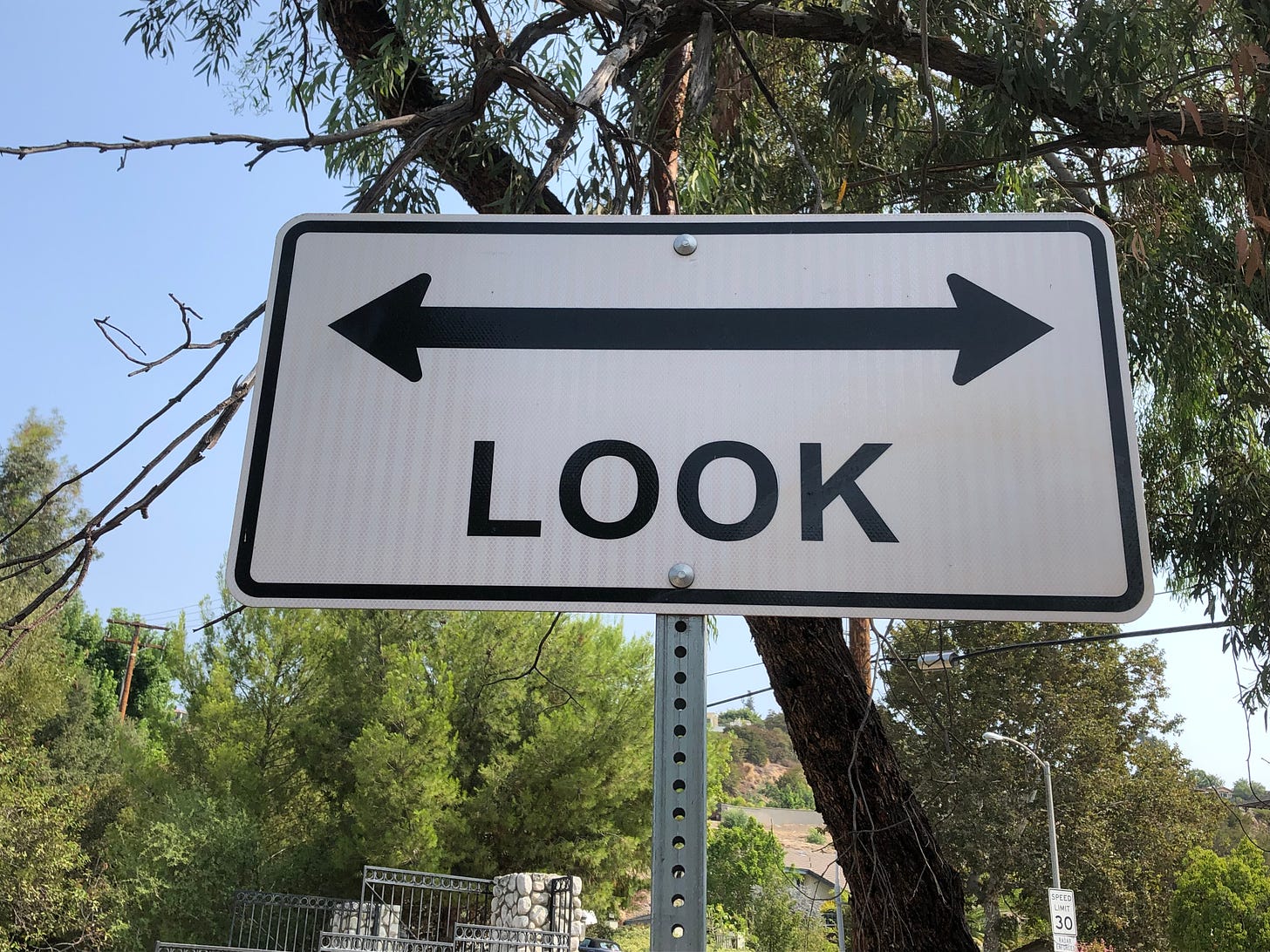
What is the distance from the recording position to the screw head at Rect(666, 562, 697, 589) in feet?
3.23

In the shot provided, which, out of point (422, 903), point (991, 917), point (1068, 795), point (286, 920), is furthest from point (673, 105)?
point (991, 917)

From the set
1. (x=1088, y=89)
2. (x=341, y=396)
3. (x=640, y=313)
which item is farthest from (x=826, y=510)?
(x=1088, y=89)

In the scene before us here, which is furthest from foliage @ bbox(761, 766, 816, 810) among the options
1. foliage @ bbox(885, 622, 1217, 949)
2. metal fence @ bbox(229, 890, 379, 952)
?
metal fence @ bbox(229, 890, 379, 952)

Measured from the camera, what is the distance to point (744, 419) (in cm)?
105

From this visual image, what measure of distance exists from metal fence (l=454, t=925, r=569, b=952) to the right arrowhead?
15.1 metres

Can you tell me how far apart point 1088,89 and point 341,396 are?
3.27 meters

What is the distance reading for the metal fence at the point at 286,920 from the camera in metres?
15.0

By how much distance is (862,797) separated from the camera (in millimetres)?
3068

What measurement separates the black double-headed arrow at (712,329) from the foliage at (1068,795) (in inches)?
770

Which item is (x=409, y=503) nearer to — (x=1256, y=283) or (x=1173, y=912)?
(x=1256, y=283)

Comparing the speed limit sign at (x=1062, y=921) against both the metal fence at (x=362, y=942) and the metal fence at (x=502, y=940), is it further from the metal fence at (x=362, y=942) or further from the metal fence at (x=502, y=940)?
the metal fence at (x=362, y=942)

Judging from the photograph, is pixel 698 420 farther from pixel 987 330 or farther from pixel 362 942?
pixel 362 942

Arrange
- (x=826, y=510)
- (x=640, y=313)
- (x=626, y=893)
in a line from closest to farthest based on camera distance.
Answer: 1. (x=826, y=510)
2. (x=640, y=313)
3. (x=626, y=893)

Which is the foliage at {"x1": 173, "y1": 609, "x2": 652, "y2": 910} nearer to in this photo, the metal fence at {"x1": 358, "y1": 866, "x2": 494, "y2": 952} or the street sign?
the metal fence at {"x1": 358, "y1": 866, "x2": 494, "y2": 952}
